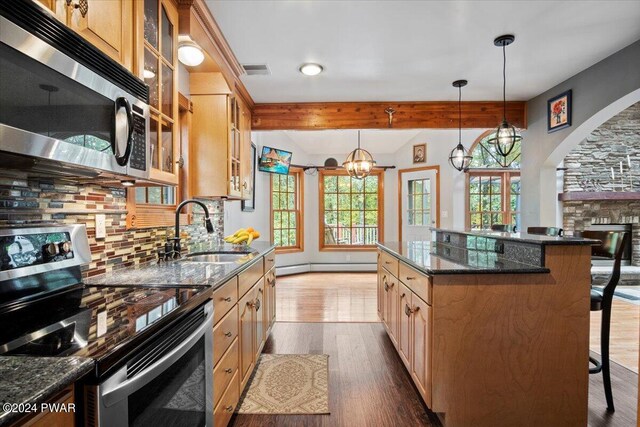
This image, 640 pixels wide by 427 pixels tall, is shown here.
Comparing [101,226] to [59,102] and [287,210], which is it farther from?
[287,210]

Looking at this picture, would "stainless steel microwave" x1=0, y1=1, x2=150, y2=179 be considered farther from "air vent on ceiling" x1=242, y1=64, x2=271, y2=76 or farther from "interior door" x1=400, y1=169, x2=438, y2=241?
"interior door" x1=400, y1=169, x2=438, y2=241

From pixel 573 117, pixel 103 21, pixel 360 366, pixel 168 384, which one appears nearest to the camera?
pixel 168 384

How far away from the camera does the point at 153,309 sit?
1.09 m

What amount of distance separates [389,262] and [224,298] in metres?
1.70

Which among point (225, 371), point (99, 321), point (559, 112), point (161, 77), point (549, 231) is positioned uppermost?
point (559, 112)

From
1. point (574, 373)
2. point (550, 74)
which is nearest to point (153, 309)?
point (574, 373)

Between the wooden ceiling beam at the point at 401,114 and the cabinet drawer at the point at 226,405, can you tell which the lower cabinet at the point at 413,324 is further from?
the wooden ceiling beam at the point at 401,114

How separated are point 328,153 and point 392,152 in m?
1.34

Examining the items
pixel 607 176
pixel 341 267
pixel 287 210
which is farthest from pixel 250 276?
pixel 607 176

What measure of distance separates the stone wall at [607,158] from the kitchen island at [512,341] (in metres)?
5.31

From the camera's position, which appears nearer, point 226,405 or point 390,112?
point 226,405

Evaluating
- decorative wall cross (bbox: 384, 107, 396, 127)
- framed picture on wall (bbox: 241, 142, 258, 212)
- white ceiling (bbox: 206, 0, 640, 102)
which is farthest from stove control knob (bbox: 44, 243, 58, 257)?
decorative wall cross (bbox: 384, 107, 396, 127)

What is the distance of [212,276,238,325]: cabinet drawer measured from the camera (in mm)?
1540

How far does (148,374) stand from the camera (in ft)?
3.00
